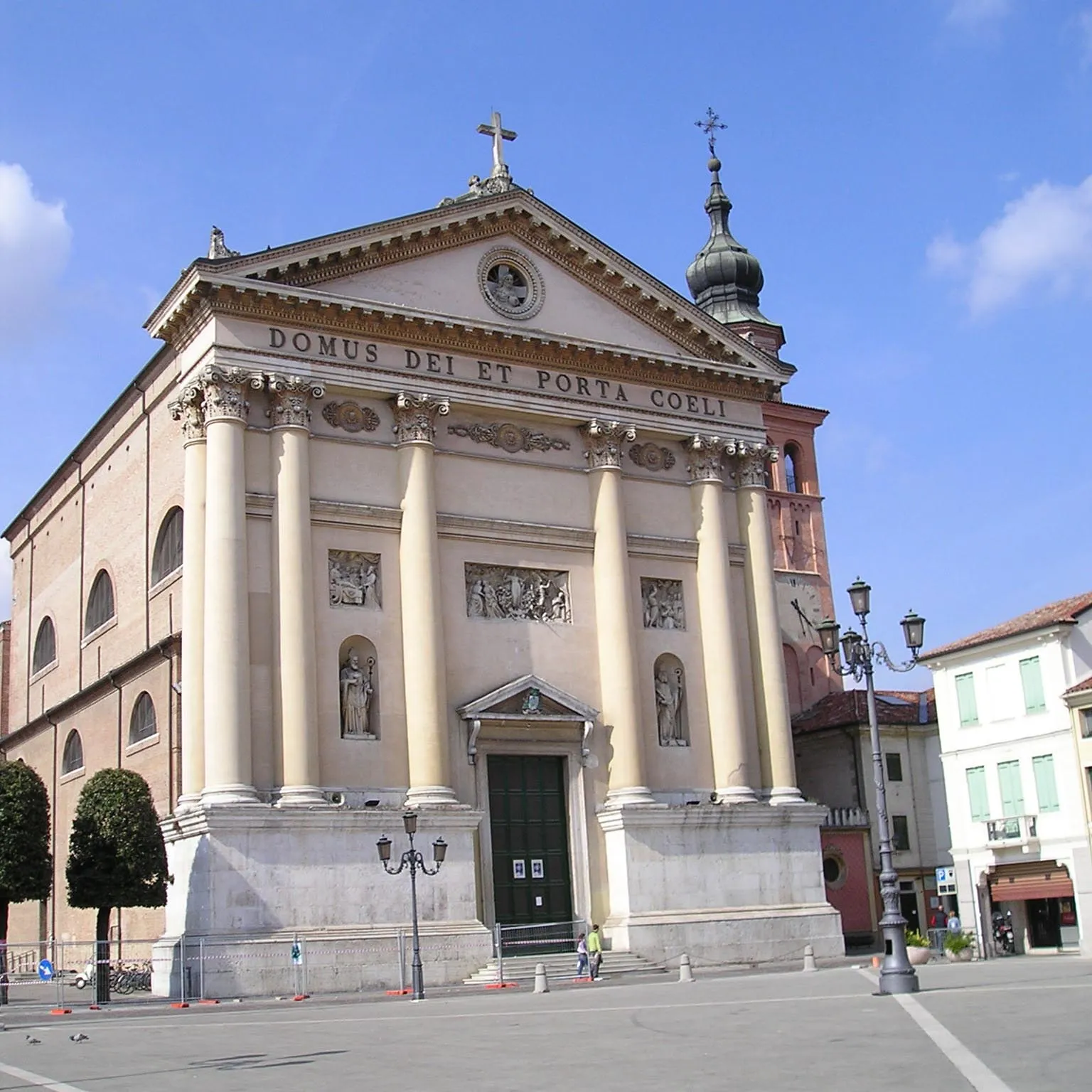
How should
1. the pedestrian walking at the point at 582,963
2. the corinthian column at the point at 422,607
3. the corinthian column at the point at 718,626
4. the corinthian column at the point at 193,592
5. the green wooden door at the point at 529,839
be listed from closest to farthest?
the pedestrian walking at the point at 582,963, the corinthian column at the point at 193,592, the corinthian column at the point at 422,607, the green wooden door at the point at 529,839, the corinthian column at the point at 718,626

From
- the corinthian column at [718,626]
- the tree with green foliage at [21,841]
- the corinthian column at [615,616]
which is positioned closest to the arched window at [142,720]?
the tree with green foliage at [21,841]

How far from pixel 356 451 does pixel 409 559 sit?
2818mm

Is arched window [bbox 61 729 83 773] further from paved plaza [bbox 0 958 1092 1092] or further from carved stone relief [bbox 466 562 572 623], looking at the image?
paved plaza [bbox 0 958 1092 1092]

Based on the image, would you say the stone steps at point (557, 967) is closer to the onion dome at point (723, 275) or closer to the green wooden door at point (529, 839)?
the green wooden door at point (529, 839)

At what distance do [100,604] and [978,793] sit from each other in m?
25.3

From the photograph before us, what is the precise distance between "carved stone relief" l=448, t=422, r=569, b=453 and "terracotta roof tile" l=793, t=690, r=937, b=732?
49.1 ft

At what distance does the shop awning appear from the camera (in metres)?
39.0

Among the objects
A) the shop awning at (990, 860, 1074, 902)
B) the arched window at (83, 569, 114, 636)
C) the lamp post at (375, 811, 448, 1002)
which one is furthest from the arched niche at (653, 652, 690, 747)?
the arched window at (83, 569, 114, 636)

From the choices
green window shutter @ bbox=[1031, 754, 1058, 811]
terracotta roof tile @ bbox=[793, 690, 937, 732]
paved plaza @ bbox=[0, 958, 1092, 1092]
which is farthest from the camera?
terracotta roof tile @ bbox=[793, 690, 937, 732]

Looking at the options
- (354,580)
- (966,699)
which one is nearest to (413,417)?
(354,580)

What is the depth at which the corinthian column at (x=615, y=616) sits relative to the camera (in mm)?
35219

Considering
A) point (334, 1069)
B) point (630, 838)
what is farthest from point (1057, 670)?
point (334, 1069)

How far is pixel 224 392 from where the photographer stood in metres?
32.4

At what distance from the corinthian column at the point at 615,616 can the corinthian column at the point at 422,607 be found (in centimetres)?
429
